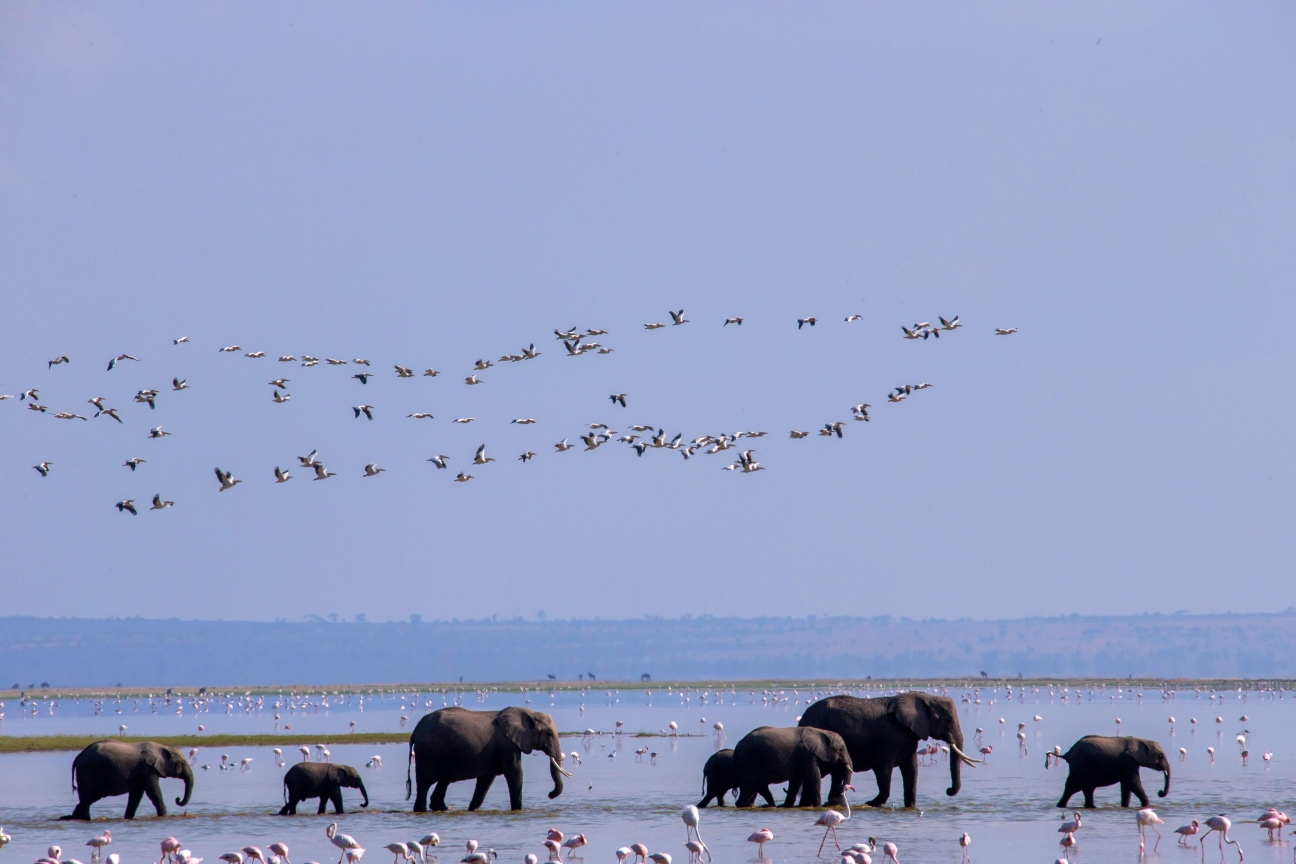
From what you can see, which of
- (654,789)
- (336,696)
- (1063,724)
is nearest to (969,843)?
(654,789)

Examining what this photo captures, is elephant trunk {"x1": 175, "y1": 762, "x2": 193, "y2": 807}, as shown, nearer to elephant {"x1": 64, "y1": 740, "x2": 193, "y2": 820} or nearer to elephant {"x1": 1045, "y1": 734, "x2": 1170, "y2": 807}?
elephant {"x1": 64, "y1": 740, "x2": 193, "y2": 820}

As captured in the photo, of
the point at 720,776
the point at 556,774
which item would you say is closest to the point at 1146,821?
the point at 720,776

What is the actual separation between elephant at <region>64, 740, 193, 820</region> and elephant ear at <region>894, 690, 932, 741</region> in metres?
14.9

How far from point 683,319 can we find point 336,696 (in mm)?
106509

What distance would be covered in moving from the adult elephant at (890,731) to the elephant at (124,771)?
13380 mm

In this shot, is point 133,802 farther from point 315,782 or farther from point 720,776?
point 720,776

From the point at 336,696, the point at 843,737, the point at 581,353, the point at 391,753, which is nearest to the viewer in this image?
the point at 843,737

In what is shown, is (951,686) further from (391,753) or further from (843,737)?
(843,737)

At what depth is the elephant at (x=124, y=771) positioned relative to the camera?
99.9 feet

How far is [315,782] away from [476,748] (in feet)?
11.0

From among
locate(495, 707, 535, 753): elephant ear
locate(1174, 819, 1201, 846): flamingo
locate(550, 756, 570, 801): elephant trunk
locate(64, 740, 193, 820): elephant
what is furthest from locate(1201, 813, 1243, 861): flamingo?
locate(64, 740, 193, 820): elephant

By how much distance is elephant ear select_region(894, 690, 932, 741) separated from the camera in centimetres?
3303

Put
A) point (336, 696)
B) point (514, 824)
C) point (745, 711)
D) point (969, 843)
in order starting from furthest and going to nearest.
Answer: point (336, 696) → point (745, 711) → point (514, 824) → point (969, 843)

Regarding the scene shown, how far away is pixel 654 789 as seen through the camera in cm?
3875
